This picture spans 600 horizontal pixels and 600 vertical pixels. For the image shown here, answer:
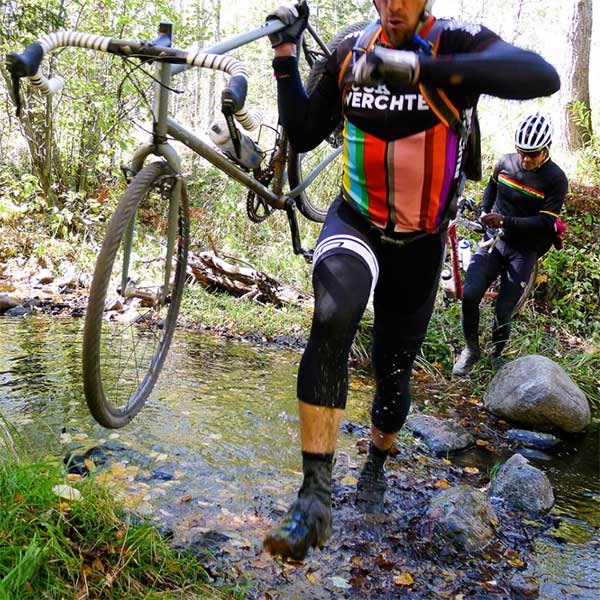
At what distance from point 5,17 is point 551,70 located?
780 cm

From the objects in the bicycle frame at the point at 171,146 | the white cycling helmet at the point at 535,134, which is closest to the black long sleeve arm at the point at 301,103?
the bicycle frame at the point at 171,146

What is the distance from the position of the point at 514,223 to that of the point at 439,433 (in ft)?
7.00

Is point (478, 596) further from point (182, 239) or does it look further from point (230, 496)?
point (182, 239)

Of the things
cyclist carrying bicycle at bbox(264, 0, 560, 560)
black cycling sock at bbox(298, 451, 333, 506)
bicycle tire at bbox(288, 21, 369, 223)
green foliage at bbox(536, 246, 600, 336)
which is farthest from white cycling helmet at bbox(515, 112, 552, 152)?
black cycling sock at bbox(298, 451, 333, 506)

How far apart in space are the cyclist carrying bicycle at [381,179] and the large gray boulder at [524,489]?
134 centimetres

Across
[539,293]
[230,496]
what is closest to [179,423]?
[230,496]

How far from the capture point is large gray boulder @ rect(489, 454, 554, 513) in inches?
140

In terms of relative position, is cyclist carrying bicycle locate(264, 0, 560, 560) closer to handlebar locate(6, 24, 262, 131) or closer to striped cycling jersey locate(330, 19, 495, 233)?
striped cycling jersey locate(330, 19, 495, 233)

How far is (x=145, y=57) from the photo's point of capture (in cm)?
253

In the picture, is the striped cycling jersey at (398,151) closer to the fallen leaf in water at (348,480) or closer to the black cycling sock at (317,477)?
the black cycling sock at (317,477)

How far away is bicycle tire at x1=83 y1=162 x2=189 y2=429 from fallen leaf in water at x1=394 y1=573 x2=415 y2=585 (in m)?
1.44

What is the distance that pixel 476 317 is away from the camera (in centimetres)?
564

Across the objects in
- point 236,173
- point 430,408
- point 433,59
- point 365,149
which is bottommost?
point 430,408

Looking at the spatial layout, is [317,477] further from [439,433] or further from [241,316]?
[241,316]
